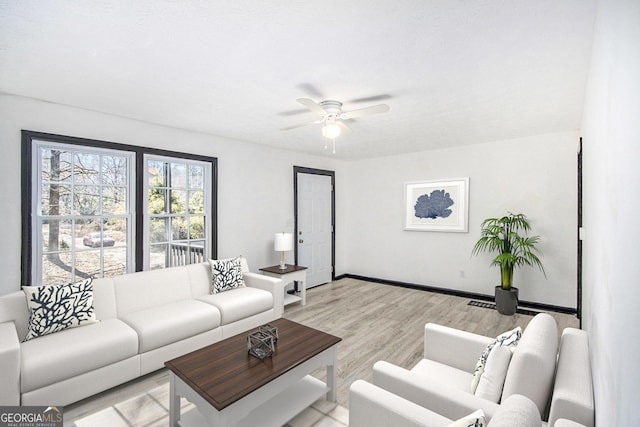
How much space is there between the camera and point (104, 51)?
6.47 ft

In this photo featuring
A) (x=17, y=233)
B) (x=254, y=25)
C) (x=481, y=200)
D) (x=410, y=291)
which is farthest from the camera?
(x=410, y=291)

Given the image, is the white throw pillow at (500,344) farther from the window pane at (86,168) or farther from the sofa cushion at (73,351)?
the window pane at (86,168)

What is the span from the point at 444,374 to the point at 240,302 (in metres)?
2.23

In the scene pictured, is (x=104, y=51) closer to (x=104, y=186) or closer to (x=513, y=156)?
(x=104, y=186)

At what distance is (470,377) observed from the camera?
6.42ft

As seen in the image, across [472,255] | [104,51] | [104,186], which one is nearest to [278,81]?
[104,51]

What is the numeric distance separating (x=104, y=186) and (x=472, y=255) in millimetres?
5215

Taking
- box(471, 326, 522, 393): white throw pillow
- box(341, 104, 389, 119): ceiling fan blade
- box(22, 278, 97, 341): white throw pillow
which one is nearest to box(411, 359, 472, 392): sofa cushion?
box(471, 326, 522, 393): white throw pillow

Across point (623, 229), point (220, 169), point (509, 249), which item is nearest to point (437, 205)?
point (509, 249)

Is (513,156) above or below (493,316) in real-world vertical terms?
above

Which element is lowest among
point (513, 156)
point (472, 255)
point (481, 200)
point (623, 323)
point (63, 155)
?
point (472, 255)

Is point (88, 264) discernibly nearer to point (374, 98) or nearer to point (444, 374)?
point (374, 98)

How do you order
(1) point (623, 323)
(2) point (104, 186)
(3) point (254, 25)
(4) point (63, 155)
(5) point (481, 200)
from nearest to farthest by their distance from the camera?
(1) point (623, 323)
(3) point (254, 25)
(4) point (63, 155)
(2) point (104, 186)
(5) point (481, 200)

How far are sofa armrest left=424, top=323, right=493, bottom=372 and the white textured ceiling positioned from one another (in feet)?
6.26
